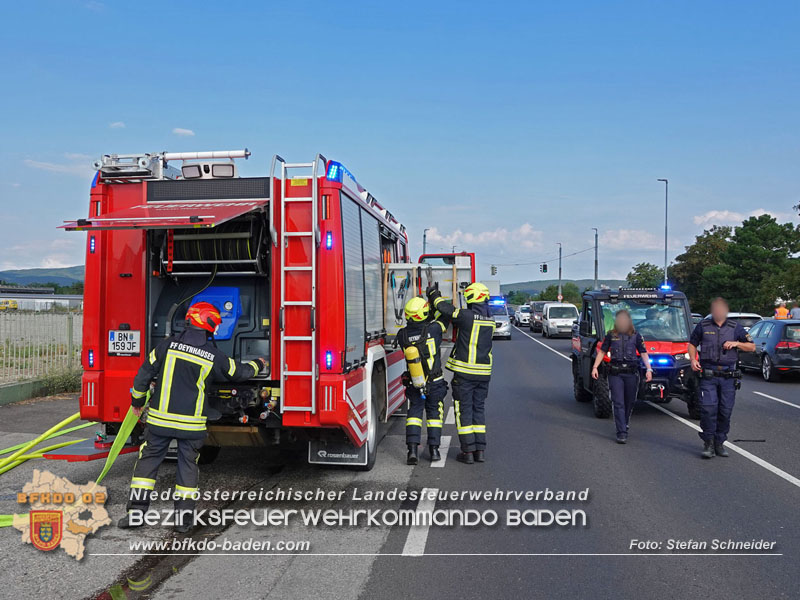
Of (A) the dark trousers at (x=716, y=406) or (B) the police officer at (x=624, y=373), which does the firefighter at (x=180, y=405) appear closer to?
(B) the police officer at (x=624, y=373)

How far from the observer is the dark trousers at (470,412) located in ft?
25.6

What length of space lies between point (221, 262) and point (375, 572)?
10.3ft

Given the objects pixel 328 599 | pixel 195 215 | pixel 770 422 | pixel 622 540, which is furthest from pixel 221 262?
pixel 770 422

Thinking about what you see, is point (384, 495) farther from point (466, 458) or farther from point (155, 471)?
point (155, 471)

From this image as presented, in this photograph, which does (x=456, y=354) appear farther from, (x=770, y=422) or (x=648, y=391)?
(x=770, y=422)

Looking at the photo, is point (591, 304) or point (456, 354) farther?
point (591, 304)

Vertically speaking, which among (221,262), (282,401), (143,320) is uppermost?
(221,262)

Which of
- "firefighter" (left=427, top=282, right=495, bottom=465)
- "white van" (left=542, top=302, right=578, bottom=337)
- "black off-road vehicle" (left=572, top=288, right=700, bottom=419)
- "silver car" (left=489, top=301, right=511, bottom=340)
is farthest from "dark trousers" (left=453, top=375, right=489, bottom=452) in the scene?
"white van" (left=542, top=302, right=578, bottom=337)

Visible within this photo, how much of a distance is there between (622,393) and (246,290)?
16.5 ft

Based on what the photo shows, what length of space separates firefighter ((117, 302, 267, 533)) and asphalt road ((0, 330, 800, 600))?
323 mm

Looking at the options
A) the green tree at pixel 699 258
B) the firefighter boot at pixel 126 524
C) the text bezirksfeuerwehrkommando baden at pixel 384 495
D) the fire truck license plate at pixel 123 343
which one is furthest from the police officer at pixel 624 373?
the green tree at pixel 699 258

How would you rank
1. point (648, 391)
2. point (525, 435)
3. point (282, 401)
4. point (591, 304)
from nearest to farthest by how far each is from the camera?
point (282, 401) < point (525, 435) < point (648, 391) < point (591, 304)

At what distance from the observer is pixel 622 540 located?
5.28 meters

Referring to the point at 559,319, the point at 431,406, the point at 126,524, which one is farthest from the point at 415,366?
the point at 559,319
